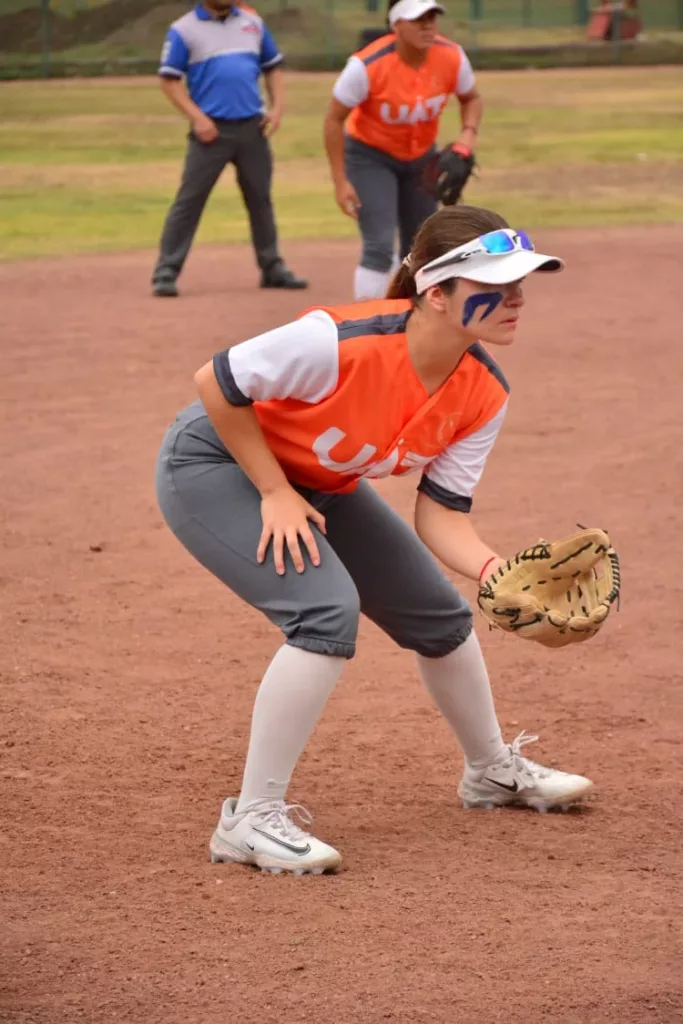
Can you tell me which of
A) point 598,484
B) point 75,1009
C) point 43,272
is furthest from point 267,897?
point 43,272

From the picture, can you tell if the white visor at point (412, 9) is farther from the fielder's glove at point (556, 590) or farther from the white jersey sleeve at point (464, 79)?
the fielder's glove at point (556, 590)

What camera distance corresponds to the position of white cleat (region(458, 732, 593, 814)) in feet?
14.1

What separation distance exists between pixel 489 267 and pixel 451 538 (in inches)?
28.8

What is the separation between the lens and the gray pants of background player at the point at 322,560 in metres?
3.75

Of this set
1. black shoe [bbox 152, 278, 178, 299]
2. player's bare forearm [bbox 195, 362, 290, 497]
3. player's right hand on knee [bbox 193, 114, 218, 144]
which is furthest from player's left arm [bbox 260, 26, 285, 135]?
player's bare forearm [bbox 195, 362, 290, 497]

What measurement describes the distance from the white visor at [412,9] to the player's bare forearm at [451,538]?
5.44 meters

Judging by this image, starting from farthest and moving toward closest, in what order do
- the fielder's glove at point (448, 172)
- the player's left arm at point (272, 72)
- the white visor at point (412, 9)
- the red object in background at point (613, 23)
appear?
the red object in background at point (613, 23), the player's left arm at point (272, 72), the fielder's glove at point (448, 172), the white visor at point (412, 9)

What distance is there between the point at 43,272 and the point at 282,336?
31.0 feet

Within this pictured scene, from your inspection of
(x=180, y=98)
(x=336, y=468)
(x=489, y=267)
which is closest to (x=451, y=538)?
(x=336, y=468)

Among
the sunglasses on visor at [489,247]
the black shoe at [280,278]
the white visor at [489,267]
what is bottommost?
the black shoe at [280,278]

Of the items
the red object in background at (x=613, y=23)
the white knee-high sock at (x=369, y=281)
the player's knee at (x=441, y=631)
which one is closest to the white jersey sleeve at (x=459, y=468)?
the player's knee at (x=441, y=631)

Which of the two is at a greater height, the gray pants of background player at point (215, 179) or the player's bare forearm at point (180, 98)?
the player's bare forearm at point (180, 98)

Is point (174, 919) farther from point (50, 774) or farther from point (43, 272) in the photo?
point (43, 272)

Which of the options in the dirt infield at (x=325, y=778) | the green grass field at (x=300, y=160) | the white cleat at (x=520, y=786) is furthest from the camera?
the green grass field at (x=300, y=160)
